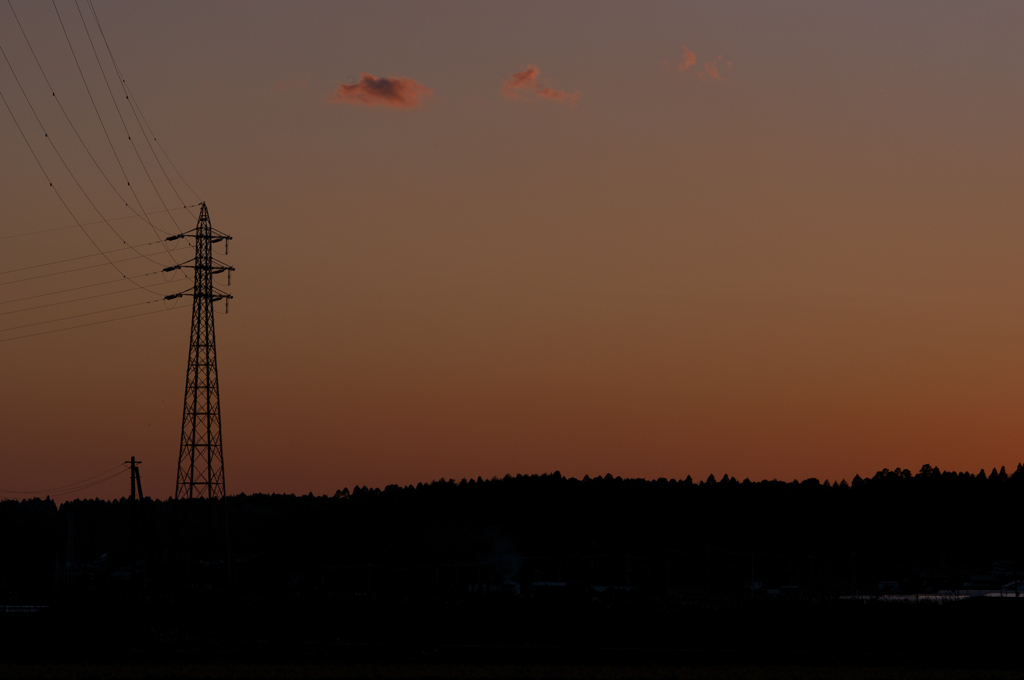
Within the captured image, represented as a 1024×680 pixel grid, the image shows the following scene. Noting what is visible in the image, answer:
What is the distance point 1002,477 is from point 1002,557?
49.9 m

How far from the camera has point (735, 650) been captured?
59469 millimetres

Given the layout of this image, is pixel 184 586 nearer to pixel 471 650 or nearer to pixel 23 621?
pixel 23 621

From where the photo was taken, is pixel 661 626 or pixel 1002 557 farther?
pixel 1002 557

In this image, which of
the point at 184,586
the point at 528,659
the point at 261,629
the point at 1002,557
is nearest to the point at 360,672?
the point at 528,659

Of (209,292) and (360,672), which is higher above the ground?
(209,292)

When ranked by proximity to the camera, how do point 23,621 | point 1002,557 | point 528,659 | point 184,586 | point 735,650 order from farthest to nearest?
point 1002,557
point 184,586
point 23,621
point 735,650
point 528,659

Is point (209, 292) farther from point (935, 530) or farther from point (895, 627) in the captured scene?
point (935, 530)

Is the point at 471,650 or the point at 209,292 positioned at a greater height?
the point at 209,292

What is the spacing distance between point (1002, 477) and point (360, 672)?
564 feet

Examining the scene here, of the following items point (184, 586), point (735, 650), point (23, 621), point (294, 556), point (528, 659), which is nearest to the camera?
point (528, 659)

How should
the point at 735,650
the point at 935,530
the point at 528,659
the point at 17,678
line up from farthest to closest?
the point at 935,530 < the point at 735,650 < the point at 528,659 < the point at 17,678

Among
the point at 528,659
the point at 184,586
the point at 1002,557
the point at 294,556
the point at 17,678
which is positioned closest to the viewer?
the point at 17,678

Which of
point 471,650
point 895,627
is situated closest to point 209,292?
point 471,650

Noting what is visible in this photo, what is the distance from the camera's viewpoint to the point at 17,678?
4341cm
